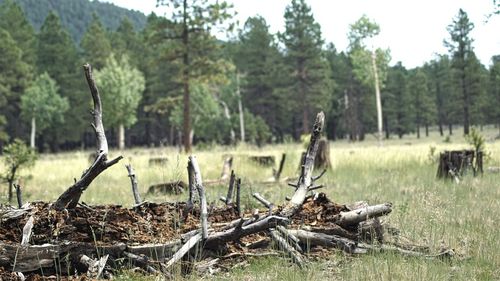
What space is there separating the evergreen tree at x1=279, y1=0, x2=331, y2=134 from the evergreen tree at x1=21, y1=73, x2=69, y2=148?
79.7ft

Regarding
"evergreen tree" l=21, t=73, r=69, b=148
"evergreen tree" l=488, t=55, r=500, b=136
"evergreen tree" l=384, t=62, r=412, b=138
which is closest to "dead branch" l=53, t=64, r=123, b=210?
"evergreen tree" l=21, t=73, r=69, b=148

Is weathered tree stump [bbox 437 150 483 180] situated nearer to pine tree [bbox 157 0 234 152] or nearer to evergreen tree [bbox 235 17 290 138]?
pine tree [bbox 157 0 234 152]

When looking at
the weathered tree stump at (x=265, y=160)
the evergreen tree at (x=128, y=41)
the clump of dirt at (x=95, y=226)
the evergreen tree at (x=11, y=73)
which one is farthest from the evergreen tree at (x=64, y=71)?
the clump of dirt at (x=95, y=226)

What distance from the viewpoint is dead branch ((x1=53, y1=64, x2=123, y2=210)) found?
12.5 feet

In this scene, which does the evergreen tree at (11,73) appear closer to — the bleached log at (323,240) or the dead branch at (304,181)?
the dead branch at (304,181)

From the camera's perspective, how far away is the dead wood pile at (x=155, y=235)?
11.9 feet

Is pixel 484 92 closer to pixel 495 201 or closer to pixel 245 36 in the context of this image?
pixel 245 36

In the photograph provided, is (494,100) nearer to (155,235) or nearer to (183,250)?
(155,235)

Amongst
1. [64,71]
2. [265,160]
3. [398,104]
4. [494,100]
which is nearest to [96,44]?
[64,71]

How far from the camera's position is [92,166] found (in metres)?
3.83

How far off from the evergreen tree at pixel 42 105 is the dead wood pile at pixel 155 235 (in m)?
42.9

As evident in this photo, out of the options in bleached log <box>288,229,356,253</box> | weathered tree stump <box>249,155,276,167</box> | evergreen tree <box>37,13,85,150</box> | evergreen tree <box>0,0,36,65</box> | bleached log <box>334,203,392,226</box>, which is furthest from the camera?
evergreen tree <box>37,13,85,150</box>

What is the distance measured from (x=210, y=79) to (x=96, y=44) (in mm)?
29273

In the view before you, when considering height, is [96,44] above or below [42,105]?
above
